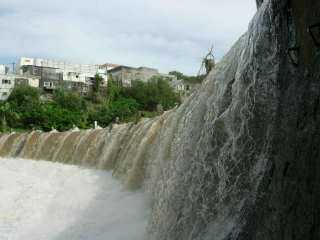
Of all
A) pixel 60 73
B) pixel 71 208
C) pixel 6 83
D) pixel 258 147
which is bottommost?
pixel 71 208

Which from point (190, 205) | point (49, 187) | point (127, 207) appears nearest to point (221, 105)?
point (190, 205)

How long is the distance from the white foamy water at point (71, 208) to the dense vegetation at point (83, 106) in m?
20.4

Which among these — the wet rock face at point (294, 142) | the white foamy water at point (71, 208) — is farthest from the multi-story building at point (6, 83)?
the wet rock face at point (294, 142)

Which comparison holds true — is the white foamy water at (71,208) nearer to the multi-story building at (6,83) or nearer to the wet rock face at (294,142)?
the wet rock face at (294,142)

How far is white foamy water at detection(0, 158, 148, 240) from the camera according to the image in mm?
8594

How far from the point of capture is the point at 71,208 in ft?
34.0

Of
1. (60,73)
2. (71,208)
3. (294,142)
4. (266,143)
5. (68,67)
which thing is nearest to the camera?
(294,142)

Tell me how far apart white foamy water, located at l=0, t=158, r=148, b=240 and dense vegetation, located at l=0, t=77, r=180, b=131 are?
66.9 feet

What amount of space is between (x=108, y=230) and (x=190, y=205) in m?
3.14

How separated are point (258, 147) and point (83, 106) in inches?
2052

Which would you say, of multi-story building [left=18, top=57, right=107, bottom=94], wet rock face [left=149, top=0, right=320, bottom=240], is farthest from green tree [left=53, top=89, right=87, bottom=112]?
wet rock face [left=149, top=0, right=320, bottom=240]

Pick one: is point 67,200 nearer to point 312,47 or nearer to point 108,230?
point 108,230

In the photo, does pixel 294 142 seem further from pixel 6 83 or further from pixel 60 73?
pixel 60 73

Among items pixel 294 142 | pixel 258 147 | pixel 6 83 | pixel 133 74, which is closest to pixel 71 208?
pixel 258 147
